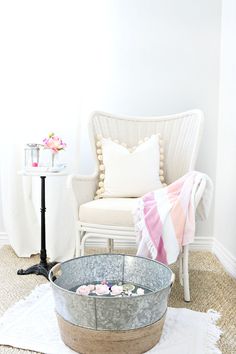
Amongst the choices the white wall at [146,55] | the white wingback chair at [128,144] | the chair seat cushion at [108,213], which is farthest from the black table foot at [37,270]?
the white wall at [146,55]

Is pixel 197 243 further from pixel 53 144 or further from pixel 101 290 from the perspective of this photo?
pixel 101 290

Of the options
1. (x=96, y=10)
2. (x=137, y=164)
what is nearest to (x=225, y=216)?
(x=137, y=164)

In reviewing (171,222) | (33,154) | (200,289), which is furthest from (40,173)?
(200,289)

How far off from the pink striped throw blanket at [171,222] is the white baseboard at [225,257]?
1.90 ft

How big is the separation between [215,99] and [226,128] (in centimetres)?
29

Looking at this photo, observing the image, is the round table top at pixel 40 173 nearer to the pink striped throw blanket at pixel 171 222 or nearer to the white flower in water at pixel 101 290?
the pink striped throw blanket at pixel 171 222

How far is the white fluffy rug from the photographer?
4.43 feet

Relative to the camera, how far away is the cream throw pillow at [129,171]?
7.00 ft

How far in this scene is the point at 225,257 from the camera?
7.68 feet

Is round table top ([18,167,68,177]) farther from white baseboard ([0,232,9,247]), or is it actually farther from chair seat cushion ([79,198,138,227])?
white baseboard ([0,232,9,247])

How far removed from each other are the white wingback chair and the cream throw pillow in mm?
69

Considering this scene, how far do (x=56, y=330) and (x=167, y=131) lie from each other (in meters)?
1.35

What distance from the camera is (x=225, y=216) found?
7.97 feet

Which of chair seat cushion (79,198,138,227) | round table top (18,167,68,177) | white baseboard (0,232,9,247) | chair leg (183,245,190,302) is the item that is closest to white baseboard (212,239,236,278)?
chair leg (183,245,190,302)
